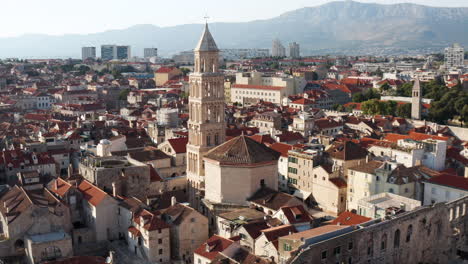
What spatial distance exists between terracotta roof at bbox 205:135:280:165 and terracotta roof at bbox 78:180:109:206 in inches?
420

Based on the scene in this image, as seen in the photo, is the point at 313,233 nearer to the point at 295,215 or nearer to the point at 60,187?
the point at 295,215

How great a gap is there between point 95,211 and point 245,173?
14120mm

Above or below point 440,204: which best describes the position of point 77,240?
below

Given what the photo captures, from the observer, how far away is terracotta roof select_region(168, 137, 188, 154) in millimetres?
65062

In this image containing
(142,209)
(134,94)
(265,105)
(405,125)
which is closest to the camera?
(142,209)

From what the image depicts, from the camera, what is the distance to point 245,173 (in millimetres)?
49688

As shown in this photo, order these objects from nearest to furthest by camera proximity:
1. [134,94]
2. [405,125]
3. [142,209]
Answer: [142,209] < [405,125] < [134,94]

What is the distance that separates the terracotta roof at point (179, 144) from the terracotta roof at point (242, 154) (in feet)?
45.3

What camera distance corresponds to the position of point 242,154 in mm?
50188

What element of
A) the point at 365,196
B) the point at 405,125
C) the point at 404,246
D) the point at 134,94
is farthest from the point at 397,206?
the point at 134,94

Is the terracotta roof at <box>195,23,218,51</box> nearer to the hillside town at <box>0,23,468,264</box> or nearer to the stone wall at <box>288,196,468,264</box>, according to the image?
the hillside town at <box>0,23,468,264</box>

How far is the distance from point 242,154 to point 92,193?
1462 centimetres

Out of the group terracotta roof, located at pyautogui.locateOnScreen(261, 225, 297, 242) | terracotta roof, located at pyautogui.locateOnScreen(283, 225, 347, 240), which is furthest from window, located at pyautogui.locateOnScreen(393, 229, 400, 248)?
terracotta roof, located at pyautogui.locateOnScreen(261, 225, 297, 242)

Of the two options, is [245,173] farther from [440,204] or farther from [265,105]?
[265,105]
